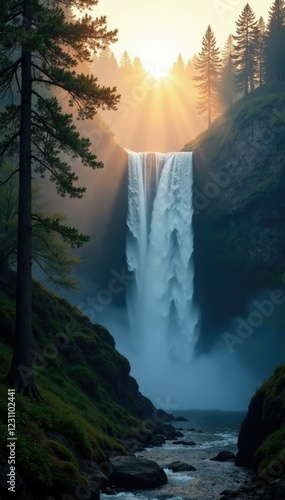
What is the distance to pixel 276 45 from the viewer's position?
257 ft

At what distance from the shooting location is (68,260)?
3650 cm

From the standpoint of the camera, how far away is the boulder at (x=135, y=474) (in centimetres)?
1842

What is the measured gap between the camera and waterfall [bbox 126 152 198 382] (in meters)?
64.9

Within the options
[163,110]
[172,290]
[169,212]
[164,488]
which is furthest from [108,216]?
[163,110]

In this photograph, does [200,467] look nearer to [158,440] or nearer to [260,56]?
[158,440]
